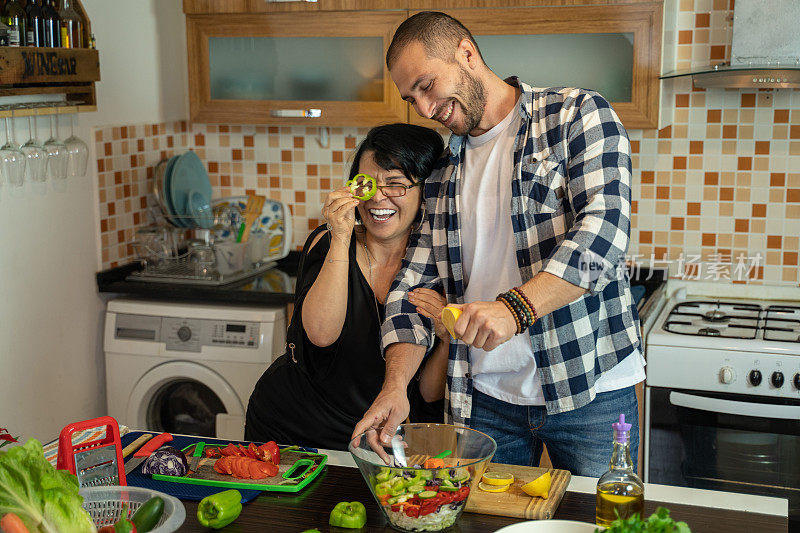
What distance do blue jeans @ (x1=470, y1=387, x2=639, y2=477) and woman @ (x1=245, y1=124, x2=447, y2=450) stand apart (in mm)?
192

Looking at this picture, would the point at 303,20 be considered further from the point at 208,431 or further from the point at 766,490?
the point at 766,490

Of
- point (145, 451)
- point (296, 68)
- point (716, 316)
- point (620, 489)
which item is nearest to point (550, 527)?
point (620, 489)

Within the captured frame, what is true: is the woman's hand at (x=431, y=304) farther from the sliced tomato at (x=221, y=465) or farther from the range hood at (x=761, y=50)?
the range hood at (x=761, y=50)

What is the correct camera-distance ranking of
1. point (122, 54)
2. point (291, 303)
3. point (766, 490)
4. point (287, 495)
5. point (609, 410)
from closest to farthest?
point (287, 495) < point (609, 410) < point (766, 490) < point (291, 303) < point (122, 54)

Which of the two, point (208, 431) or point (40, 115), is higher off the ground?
point (40, 115)

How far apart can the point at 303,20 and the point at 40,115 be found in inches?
36.5

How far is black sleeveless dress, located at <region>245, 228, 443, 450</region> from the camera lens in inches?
81.4

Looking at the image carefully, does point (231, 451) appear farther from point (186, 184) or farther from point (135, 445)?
point (186, 184)

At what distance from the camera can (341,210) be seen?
75.5 inches

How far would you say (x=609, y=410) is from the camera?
1.79 m

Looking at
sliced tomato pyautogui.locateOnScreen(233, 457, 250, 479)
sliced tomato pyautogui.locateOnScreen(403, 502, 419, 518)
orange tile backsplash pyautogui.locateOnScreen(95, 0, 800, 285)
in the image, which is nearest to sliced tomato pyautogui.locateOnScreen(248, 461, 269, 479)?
sliced tomato pyautogui.locateOnScreen(233, 457, 250, 479)

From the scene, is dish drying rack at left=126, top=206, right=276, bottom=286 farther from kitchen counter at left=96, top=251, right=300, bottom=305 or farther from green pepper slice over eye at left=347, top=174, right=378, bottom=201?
green pepper slice over eye at left=347, top=174, right=378, bottom=201

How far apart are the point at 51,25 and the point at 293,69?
0.82 m

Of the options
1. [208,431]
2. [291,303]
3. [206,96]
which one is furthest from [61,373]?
[206,96]
